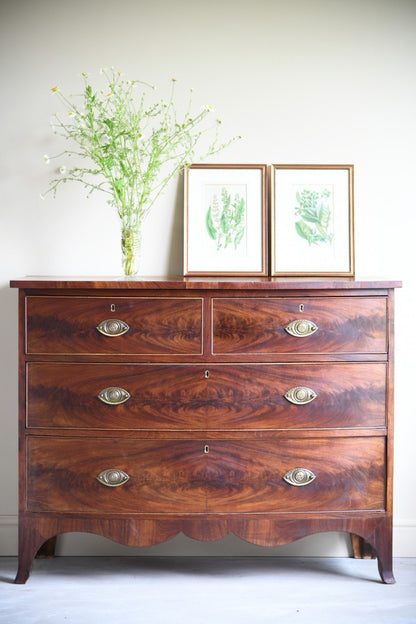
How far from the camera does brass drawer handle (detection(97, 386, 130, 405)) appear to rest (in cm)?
235

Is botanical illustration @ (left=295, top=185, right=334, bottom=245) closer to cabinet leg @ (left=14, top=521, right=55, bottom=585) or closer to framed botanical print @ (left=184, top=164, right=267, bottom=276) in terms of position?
framed botanical print @ (left=184, top=164, right=267, bottom=276)

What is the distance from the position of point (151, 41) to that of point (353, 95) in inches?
33.1

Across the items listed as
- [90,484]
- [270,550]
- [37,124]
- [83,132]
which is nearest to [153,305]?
[90,484]

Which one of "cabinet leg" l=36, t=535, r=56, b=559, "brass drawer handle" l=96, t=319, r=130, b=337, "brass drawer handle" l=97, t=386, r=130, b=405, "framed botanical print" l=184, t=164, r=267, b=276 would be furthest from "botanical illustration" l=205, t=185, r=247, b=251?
"cabinet leg" l=36, t=535, r=56, b=559

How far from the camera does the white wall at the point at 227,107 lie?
276cm

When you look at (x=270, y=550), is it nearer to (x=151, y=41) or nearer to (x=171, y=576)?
(x=171, y=576)

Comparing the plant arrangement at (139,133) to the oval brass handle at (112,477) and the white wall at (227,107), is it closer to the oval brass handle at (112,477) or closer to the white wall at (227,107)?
the white wall at (227,107)

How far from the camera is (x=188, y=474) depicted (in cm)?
236

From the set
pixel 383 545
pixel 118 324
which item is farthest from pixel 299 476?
pixel 118 324

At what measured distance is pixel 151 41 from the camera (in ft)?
9.05

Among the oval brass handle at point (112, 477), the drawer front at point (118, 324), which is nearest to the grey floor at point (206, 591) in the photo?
the oval brass handle at point (112, 477)

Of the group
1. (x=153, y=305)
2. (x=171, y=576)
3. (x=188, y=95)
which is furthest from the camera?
(x=188, y=95)

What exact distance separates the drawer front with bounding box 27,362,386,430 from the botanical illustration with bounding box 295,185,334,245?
0.63 m

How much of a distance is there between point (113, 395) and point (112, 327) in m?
0.23
